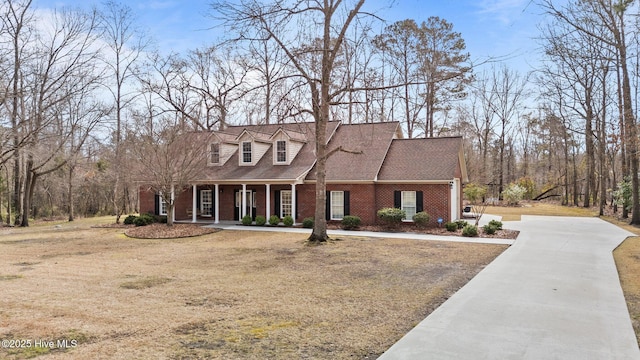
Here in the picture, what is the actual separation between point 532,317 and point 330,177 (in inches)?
565

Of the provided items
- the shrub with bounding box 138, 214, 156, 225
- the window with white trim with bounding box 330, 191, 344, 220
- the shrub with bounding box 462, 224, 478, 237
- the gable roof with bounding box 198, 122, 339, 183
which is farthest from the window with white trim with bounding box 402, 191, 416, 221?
the shrub with bounding box 138, 214, 156, 225

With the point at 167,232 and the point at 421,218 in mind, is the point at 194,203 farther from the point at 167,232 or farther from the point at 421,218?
the point at 421,218

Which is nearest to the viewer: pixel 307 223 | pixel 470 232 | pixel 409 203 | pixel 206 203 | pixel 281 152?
pixel 470 232

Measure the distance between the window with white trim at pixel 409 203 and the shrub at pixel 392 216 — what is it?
0.37 metres

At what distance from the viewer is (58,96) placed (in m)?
22.4

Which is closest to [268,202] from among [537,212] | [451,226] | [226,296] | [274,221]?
[274,221]

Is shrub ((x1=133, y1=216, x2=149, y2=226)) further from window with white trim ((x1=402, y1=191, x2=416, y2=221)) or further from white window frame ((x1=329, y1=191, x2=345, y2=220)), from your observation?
window with white trim ((x1=402, y1=191, x2=416, y2=221))

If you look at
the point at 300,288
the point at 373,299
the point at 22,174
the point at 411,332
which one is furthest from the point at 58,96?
the point at 411,332

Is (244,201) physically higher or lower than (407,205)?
higher

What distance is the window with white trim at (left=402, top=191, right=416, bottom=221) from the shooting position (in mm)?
18984

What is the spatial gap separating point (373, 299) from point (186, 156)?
45.6 feet

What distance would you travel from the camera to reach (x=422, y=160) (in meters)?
20.0

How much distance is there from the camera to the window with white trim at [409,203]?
19.0m

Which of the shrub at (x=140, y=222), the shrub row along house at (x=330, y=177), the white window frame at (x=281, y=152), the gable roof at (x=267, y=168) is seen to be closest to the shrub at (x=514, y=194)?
the shrub row along house at (x=330, y=177)
